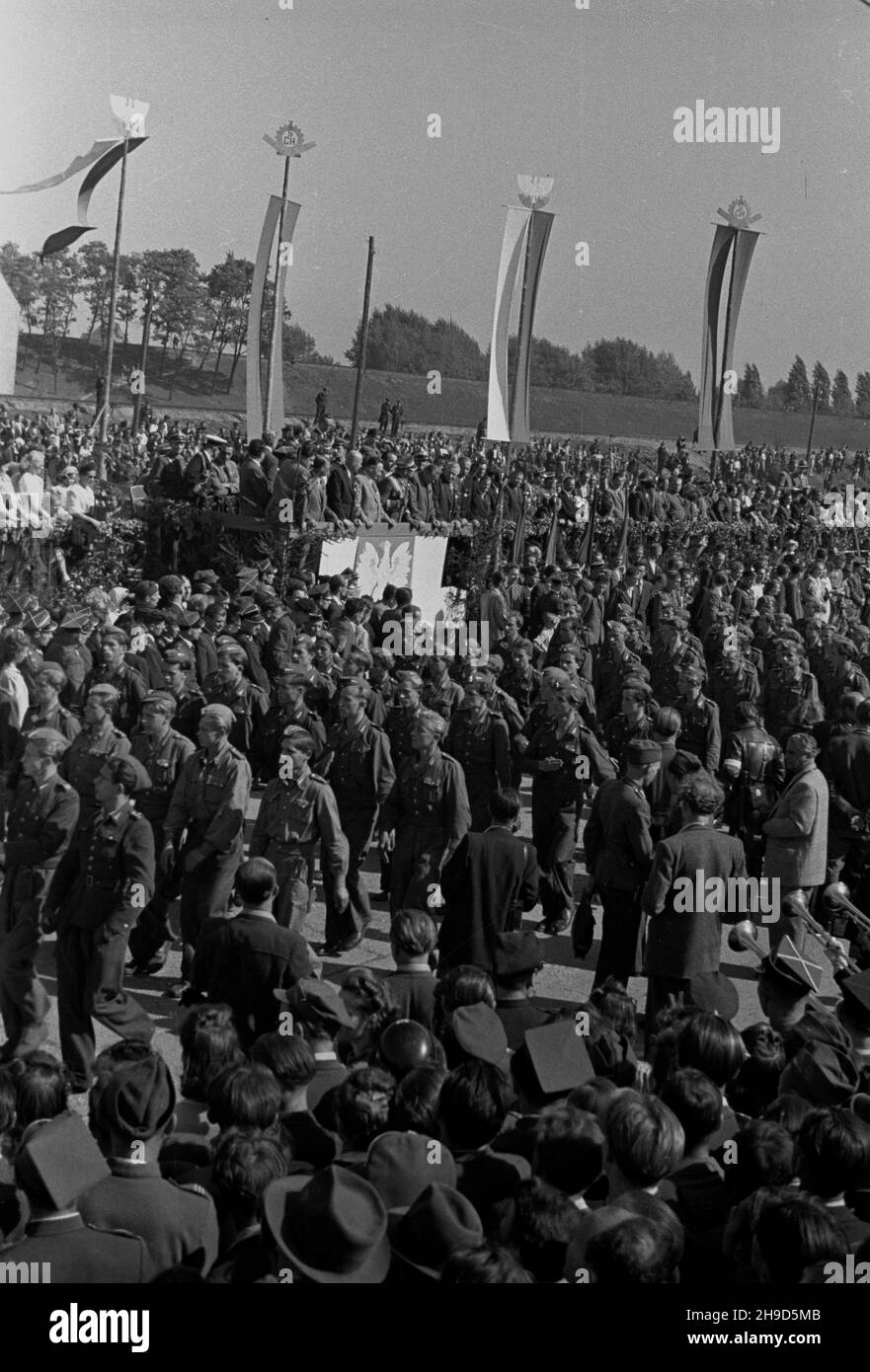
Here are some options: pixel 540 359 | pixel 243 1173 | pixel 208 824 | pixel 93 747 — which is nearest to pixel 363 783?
pixel 208 824

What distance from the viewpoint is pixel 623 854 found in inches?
316

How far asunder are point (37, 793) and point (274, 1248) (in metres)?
4.11

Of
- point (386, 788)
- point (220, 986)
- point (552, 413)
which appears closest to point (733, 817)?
point (386, 788)

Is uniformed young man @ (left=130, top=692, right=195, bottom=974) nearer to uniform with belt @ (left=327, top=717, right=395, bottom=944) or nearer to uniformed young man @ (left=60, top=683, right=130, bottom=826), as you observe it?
uniformed young man @ (left=60, top=683, right=130, bottom=826)

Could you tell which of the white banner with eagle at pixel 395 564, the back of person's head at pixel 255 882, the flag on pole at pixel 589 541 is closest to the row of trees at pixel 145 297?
the flag on pole at pixel 589 541

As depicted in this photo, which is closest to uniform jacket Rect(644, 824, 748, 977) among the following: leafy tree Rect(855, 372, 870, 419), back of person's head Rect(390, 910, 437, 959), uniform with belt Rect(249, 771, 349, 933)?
back of person's head Rect(390, 910, 437, 959)

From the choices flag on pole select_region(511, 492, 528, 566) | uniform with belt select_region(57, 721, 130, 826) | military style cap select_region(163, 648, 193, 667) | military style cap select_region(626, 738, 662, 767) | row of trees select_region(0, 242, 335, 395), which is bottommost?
uniform with belt select_region(57, 721, 130, 826)

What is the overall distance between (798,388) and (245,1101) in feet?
203

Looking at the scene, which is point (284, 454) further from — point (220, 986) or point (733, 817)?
point (220, 986)

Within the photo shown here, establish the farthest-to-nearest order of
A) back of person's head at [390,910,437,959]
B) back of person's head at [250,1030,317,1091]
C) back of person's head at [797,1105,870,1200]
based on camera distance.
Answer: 1. back of person's head at [390,910,437,959]
2. back of person's head at [250,1030,317,1091]
3. back of person's head at [797,1105,870,1200]

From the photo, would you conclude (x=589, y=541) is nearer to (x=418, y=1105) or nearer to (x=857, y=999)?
(x=857, y=999)

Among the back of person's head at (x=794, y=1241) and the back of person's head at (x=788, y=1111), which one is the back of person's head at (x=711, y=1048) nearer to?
the back of person's head at (x=788, y=1111)

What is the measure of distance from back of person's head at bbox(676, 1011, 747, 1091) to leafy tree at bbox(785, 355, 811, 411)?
194 ft

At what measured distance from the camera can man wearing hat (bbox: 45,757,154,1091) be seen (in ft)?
23.0
